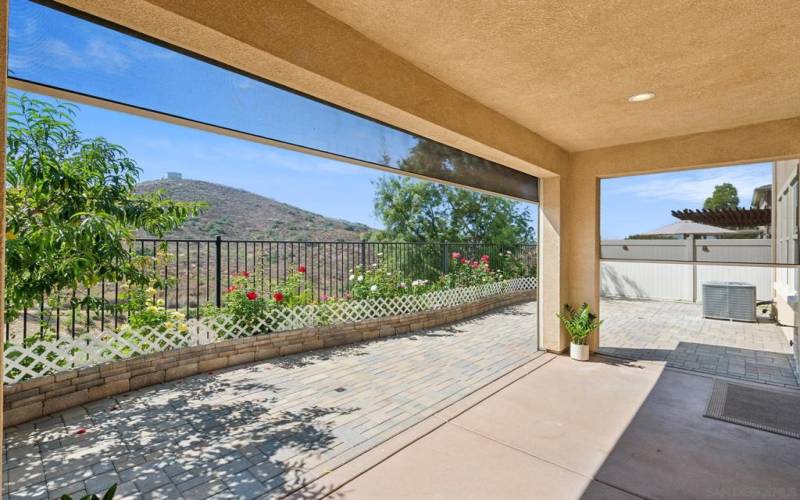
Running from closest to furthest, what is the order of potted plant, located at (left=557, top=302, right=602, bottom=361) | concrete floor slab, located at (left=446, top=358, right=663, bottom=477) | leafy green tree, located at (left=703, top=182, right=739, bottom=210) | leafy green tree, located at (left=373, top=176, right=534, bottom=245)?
concrete floor slab, located at (left=446, top=358, right=663, bottom=477) → potted plant, located at (left=557, top=302, right=602, bottom=361) → leafy green tree, located at (left=703, top=182, right=739, bottom=210) → leafy green tree, located at (left=373, top=176, right=534, bottom=245)

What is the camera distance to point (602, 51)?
255 centimetres

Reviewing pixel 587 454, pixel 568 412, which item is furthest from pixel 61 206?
pixel 568 412

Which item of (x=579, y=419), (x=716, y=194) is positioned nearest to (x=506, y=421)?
(x=579, y=419)

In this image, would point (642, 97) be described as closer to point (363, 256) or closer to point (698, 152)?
point (698, 152)

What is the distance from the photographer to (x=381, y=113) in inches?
110

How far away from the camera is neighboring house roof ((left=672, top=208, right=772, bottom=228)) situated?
595 centimetres

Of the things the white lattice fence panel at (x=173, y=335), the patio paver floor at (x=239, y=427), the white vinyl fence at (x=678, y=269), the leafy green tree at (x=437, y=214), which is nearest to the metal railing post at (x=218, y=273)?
the white lattice fence panel at (x=173, y=335)

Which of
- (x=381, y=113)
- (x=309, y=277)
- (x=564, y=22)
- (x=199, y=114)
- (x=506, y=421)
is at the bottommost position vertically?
(x=506, y=421)

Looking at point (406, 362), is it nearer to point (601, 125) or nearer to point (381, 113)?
point (381, 113)

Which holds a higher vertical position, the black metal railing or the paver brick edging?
the black metal railing

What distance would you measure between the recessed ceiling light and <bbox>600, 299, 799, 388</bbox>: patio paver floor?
355cm

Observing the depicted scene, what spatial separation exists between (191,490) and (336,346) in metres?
3.37

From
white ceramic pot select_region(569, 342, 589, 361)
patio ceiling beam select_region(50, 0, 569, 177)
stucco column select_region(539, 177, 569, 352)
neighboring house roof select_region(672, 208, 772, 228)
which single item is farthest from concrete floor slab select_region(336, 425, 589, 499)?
neighboring house roof select_region(672, 208, 772, 228)

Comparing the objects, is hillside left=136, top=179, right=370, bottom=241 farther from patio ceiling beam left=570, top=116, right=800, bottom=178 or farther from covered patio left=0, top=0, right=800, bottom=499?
patio ceiling beam left=570, top=116, right=800, bottom=178
